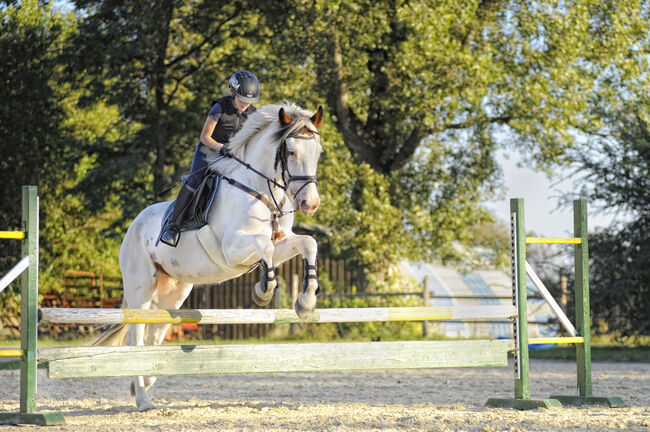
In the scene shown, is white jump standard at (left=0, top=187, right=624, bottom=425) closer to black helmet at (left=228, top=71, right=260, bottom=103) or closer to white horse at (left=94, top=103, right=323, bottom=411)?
white horse at (left=94, top=103, right=323, bottom=411)

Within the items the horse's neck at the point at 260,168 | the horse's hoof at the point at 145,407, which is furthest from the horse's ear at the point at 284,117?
the horse's hoof at the point at 145,407

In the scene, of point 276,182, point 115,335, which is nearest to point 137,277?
point 115,335

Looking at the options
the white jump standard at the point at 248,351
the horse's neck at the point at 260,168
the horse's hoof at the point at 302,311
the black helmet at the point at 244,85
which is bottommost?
the white jump standard at the point at 248,351

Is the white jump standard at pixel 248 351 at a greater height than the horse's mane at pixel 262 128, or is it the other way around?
the horse's mane at pixel 262 128

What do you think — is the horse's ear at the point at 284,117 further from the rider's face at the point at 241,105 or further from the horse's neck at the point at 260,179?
the rider's face at the point at 241,105

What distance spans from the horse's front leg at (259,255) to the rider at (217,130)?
682mm

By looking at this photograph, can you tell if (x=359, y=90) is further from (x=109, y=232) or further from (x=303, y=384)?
(x=303, y=384)

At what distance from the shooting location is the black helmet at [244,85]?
6.68 m

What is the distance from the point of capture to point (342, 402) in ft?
25.5

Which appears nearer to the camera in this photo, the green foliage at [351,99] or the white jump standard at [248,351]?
the white jump standard at [248,351]

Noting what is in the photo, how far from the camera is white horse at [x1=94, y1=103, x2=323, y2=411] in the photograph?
578cm

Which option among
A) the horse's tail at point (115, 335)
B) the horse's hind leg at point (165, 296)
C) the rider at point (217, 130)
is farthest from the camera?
the horse's hind leg at point (165, 296)

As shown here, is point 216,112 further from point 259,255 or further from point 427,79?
point 427,79

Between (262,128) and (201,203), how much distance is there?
0.75 metres
